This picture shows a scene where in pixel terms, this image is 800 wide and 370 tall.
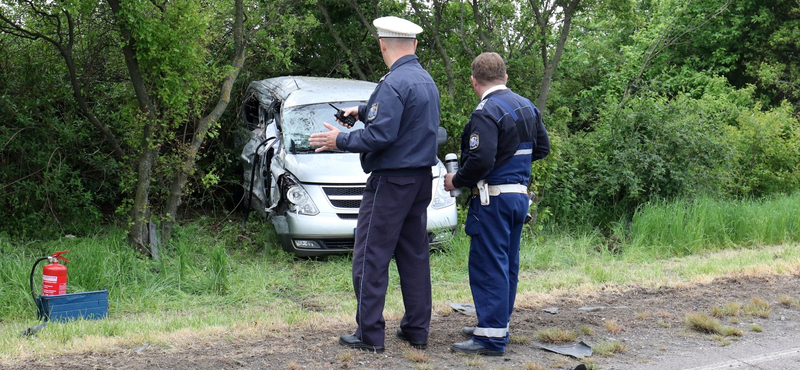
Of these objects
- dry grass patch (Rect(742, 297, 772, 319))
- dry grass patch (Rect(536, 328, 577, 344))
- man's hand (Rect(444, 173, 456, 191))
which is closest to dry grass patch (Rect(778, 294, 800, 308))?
dry grass patch (Rect(742, 297, 772, 319))

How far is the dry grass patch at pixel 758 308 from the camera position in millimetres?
5707

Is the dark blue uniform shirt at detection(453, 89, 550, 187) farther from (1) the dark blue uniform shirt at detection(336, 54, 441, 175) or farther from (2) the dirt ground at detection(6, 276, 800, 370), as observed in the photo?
(2) the dirt ground at detection(6, 276, 800, 370)

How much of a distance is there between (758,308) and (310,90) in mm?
5702

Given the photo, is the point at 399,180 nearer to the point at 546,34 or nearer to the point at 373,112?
the point at 373,112

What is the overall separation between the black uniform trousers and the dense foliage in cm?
366

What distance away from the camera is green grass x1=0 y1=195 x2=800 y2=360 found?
5410mm

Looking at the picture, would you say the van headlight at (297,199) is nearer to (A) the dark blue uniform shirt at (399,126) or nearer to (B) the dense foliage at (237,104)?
(B) the dense foliage at (237,104)

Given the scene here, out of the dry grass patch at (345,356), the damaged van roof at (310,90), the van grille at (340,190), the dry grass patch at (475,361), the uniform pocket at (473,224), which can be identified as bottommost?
the dry grass patch at (475,361)

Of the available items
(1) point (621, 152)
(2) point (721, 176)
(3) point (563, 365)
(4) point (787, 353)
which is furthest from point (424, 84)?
(2) point (721, 176)

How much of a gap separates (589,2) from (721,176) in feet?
12.1

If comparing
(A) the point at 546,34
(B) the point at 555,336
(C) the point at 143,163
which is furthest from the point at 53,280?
A: (A) the point at 546,34

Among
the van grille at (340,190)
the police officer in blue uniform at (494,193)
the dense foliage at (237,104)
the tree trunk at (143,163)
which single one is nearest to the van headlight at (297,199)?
the van grille at (340,190)

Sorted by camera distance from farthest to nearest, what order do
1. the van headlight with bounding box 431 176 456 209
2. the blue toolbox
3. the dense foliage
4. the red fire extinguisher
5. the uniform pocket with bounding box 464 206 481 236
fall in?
the van headlight with bounding box 431 176 456 209 < the dense foliage < the red fire extinguisher < the blue toolbox < the uniform pocket with bounding box 464 206 481 236

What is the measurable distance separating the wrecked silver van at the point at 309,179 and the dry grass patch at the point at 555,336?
119 inches
